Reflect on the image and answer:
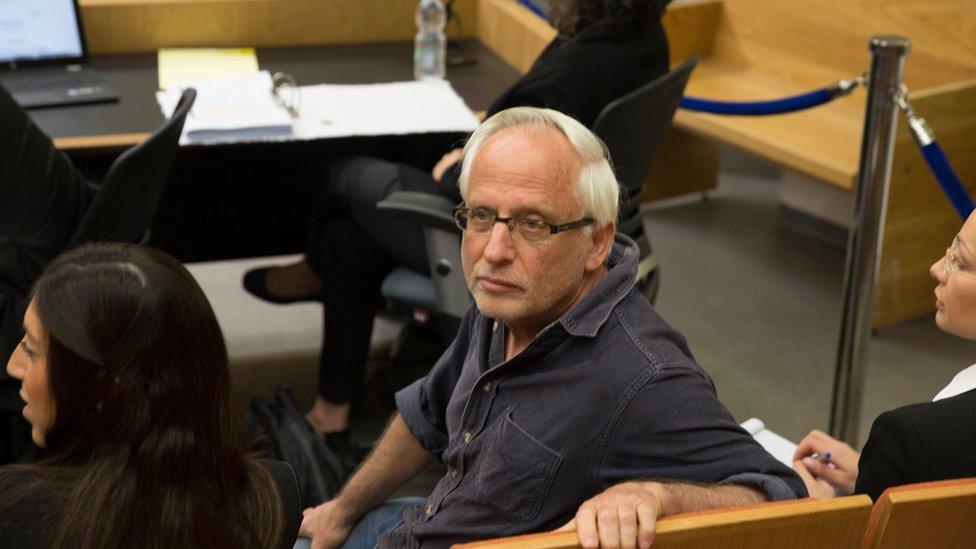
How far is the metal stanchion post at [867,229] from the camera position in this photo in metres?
2.49

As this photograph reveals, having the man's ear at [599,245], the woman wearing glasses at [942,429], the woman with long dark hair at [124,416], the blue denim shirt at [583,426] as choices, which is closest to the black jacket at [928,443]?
the woman wearing glasses at [942,429]

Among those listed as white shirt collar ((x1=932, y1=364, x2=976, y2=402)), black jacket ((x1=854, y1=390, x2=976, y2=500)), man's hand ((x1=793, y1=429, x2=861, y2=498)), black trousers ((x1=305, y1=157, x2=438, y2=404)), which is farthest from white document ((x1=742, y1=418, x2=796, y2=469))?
black trousers ((x1=305, y1=157, x2=438, y2=404))

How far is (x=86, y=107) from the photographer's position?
2.92m

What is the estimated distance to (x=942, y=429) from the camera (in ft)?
4.45

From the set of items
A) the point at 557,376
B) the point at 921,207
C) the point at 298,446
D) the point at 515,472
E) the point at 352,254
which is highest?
the point at 557,376

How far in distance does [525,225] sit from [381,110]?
138cm

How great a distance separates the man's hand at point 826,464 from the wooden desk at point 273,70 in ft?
4.91

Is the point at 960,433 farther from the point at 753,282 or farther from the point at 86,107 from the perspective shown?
the point at 753,282

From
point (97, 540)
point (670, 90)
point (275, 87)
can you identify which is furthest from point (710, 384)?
point (275, 87)

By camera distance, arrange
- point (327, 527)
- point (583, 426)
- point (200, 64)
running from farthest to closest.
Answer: point (200, 64) → point (327, 527) → point (583, 426)

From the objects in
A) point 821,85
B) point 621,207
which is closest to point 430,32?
point 621,207

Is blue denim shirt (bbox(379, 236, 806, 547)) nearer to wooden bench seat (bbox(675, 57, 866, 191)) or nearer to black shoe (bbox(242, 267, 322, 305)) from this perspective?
black shoe (bbox(242, 267, 322, 305))

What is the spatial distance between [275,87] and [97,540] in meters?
1.85

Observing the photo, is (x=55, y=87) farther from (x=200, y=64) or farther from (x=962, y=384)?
(x=962, y=384)
